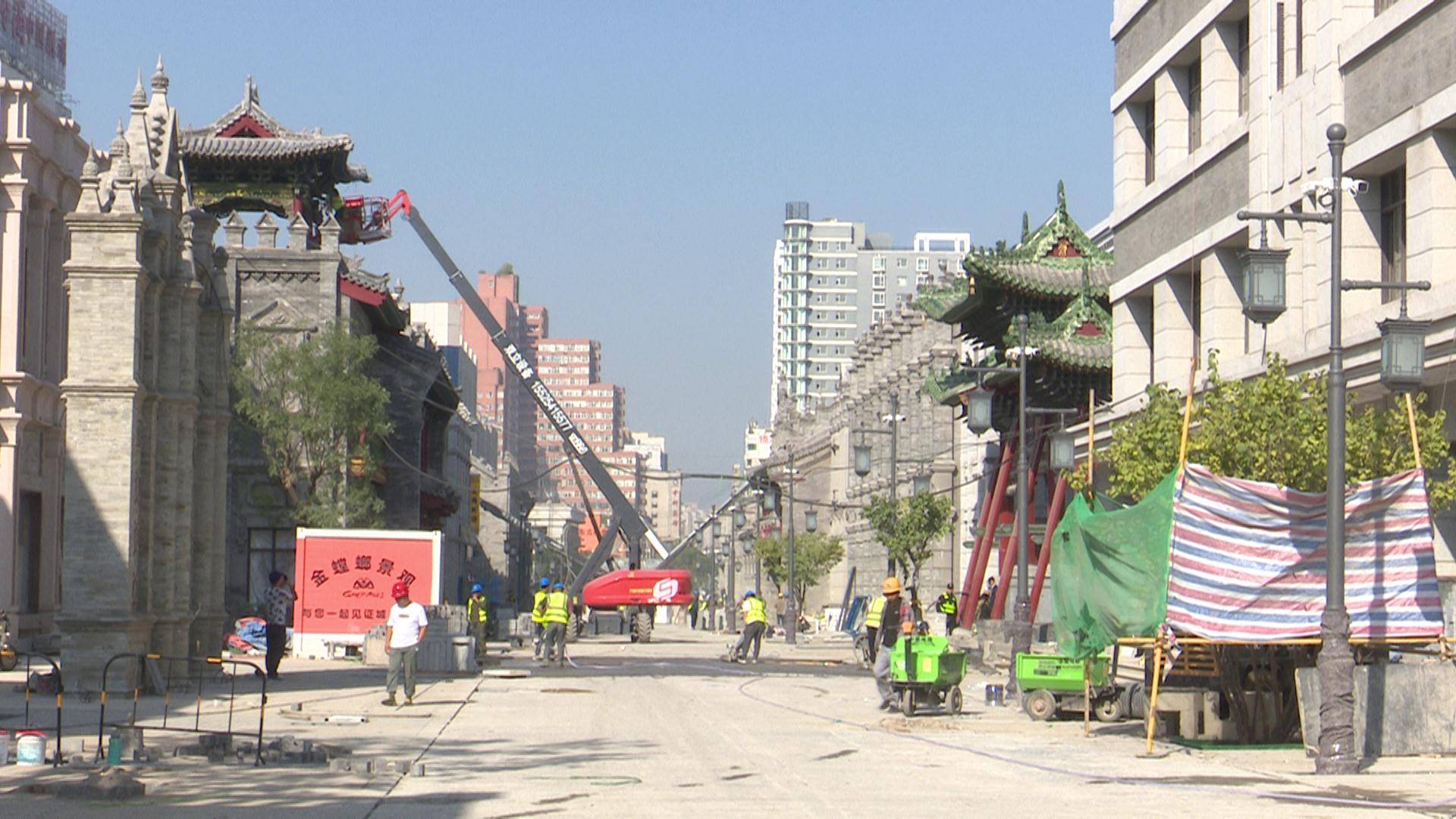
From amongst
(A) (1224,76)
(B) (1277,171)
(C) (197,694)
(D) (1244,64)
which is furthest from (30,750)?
(D) (1244,64)

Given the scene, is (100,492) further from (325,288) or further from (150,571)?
(325,288)

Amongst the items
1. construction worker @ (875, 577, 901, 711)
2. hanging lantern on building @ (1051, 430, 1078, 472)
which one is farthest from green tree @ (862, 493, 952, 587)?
construction worker @ (875, 577, 901, 711)

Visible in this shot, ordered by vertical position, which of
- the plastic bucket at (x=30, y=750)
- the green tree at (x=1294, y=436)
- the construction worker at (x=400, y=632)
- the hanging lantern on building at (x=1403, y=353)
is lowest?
the plastic bucket at (x=30, y=750)

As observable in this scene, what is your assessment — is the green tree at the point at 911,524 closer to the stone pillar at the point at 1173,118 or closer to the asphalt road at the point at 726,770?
the stone pillar at the point at 1173,118

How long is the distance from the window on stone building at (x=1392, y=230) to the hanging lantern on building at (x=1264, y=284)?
7.54 meters

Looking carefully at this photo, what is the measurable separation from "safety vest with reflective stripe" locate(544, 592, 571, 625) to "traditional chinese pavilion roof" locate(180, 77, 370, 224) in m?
28.7

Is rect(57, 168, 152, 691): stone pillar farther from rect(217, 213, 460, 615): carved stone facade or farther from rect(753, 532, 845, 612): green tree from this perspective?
rect(753, 532, 845, 612): green tree

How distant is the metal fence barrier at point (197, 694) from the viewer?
680 inches

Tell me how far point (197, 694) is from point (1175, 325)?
726 inches

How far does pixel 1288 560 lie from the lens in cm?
2056

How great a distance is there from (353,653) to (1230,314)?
21425 mm

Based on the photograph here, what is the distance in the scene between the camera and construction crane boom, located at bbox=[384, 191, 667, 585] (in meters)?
71.9

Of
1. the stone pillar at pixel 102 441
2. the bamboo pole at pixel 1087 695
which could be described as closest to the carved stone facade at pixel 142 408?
the stone pillar at pixel 102 441

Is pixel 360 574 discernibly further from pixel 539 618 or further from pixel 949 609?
pixel 949 609
